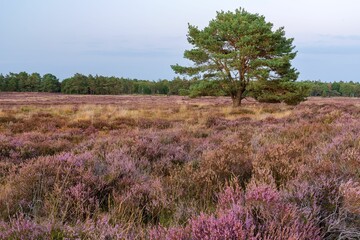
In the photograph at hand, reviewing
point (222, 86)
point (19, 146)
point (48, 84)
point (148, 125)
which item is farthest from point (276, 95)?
point (48, 84)

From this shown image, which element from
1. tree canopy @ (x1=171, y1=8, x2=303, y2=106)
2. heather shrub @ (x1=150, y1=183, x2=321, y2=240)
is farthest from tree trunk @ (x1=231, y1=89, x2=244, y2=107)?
heather shrub @ (x1=150, y1=183, x2=321, y2=240)

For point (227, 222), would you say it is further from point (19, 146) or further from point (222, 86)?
point (222, 86)

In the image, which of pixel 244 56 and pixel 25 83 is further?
pixel 25 83

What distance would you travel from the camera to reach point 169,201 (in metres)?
3.38

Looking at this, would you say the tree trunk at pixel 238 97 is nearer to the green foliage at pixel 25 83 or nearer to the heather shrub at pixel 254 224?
the heather shrub at pixel 254 224

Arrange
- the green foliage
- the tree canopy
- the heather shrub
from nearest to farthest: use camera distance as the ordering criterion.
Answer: the heather shrub
the tree canopy
the green foliage

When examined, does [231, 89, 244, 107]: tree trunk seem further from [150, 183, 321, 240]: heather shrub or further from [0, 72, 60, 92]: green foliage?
[0, 72, 60, 92]: green foliage

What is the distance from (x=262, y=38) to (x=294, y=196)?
70.0ft

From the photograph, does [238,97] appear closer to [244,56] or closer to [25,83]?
[244,56]

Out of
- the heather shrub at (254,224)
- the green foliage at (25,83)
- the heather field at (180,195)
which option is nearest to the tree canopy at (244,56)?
the heather field at (180,195)

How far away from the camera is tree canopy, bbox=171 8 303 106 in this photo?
21.8 metres

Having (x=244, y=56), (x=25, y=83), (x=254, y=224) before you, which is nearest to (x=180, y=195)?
(x=254, y=224)

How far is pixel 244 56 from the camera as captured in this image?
22.4 m

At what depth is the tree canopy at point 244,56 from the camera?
71.6 feet
